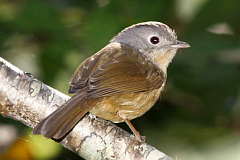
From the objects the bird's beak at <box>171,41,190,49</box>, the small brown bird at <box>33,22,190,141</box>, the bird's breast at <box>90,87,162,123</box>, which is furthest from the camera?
the bird's beak at <box>171,41,190,49</box>

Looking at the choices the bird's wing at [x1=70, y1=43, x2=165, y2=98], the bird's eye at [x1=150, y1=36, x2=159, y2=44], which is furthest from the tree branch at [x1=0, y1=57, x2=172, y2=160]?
the bird's eye at [x1=150, y1=36, x2=159, y2=44]

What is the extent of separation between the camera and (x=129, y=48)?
5.68m

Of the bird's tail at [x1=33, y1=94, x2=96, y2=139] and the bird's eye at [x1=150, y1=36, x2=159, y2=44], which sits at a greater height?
the bird's eye at [x1=150, y1=36, x2=159, y2=44]

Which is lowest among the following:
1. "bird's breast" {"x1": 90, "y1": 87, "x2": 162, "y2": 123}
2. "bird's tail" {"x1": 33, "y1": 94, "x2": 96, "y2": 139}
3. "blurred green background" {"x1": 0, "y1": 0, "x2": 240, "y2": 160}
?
"bird's tail" {"x1": 33, "y1": 94, "x2": 96, "y2": 139}

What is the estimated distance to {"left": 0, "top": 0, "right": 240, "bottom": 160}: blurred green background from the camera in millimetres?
5566

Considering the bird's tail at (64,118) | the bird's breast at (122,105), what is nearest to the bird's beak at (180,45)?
the bird's breast at (122,105)

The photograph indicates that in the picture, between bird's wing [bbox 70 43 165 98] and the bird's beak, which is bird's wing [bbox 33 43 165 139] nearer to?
bird's wing [bbox 70 43 165 98]

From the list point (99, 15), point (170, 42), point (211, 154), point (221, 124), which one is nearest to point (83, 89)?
point (99, 15)

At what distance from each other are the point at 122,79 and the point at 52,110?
29.8 inches

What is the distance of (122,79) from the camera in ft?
16.4

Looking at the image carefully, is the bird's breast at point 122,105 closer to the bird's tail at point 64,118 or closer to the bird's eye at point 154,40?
the bird's tail at point 64,118

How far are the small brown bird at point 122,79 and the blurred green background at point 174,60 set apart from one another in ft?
0.57

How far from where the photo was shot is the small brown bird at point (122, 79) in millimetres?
4438

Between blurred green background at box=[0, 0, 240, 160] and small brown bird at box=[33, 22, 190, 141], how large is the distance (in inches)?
6.8
